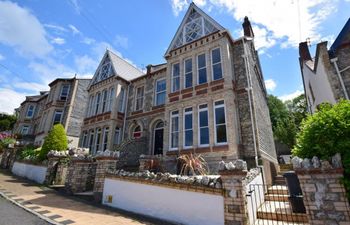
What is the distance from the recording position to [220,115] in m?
11.5

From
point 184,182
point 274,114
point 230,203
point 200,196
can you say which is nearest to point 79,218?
point 184,182

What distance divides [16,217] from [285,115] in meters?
38.8

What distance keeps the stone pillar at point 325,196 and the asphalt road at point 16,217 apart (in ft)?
21.8

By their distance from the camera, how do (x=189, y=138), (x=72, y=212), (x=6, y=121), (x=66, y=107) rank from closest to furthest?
1. (x=72, y=212)
2. (x=189, y=138)
3. (x=66, y=107)
4. (x=6, y=121)

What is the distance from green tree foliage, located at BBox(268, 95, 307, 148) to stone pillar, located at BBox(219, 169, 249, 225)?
24813 mm

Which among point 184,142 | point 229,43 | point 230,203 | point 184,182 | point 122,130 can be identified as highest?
point 229,43

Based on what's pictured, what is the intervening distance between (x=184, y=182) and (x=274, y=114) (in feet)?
112

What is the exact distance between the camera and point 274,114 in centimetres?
3541

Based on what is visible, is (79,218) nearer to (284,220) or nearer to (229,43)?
(284,220)

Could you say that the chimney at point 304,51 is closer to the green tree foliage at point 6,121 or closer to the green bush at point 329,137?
the green bush at point 329,137

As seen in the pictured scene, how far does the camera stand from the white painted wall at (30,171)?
12.5 m

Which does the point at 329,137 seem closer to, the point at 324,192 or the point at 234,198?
the point at 324,192

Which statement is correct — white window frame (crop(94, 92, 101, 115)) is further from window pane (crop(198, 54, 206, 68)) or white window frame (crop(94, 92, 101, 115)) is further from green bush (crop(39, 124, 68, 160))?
window pane (crop(198, 54, 206, 68))

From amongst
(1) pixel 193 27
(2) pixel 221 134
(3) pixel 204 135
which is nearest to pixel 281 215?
(2) pixel 221 134
